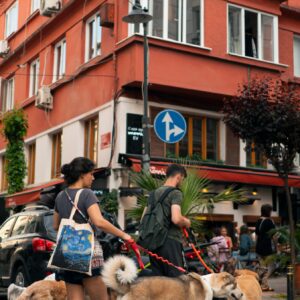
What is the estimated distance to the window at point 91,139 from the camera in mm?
19781

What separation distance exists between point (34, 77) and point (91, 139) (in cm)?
614

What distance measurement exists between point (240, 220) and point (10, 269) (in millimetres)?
9830

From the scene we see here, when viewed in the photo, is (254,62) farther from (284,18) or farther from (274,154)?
(274,154)

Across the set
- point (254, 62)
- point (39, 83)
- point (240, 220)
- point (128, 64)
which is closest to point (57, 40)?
point (39, 83)

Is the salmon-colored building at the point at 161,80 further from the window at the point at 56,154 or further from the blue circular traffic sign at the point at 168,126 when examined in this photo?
the blue circular traffic sign at the point at 168,126

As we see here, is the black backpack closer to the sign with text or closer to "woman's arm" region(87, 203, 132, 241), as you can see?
"woman's arm" region(87, 203, 132, 241)

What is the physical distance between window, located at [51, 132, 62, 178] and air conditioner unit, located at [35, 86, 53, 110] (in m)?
1.12

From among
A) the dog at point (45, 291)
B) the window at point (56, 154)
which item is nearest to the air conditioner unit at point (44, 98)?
the window at point (56, 154)

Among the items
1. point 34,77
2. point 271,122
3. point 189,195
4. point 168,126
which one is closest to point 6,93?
point 34,77

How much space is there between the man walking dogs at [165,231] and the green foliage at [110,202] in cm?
1012

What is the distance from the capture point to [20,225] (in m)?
11.7

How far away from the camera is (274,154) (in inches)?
531

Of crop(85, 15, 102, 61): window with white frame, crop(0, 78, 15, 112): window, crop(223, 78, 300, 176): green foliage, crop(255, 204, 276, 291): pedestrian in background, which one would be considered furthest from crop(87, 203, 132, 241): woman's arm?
crop(0, 78, 15, 112): window

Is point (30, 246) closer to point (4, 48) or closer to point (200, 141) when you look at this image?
point (200, 141)
